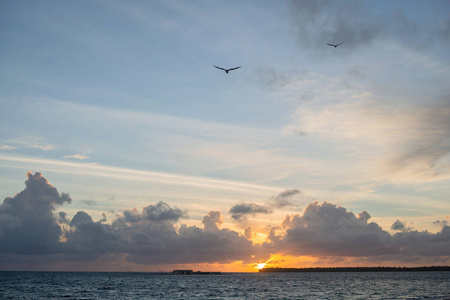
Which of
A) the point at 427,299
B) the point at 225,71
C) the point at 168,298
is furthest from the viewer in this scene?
the point at 168,298

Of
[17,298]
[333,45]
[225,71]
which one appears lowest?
[17,298]

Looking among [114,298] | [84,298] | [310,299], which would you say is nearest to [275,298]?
[310,299]

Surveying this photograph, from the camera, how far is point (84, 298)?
119m

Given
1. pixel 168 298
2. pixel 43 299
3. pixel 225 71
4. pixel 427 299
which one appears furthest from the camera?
pixel 168 298

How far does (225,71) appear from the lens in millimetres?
77375

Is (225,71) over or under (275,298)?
over

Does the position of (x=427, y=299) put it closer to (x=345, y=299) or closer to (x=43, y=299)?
(x=345, y=299)

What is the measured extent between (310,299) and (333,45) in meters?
78.7

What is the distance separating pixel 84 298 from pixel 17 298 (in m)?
20.8

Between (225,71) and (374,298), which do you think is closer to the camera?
(225,71)

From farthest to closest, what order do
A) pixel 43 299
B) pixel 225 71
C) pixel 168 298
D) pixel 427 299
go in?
pixel 168 298 → pixel 43 299 → pixel 427 299 → pixel 225 71

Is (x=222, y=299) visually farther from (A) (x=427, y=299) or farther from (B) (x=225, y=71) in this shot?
(B) (x=225, y=71)

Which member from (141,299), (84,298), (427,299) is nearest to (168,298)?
(141,299)

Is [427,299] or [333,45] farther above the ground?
[333,45]
